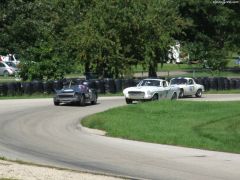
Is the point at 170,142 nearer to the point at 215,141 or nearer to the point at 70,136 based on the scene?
the point at 215,141

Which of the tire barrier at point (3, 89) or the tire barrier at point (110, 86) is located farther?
the tire barrier at point (110, 86)

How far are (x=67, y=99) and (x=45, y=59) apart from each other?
13569 mm

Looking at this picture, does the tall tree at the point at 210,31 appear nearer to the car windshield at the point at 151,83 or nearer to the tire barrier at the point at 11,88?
the tire barrier at the point at 11,88

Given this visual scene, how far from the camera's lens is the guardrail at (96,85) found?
131 ft

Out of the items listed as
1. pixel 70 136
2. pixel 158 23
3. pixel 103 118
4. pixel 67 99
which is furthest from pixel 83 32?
pixel 70 136

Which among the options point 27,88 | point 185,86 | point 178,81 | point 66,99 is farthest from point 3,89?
point 185,86

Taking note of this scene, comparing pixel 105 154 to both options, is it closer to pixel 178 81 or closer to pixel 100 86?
pixel 178 81

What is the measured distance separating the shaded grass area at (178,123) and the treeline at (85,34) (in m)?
18.9

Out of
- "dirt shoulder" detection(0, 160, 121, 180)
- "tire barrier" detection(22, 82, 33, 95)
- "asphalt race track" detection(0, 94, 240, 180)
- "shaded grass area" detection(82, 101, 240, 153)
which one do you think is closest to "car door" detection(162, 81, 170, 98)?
"shaded grass area" detection(82, 101, 240, 153)

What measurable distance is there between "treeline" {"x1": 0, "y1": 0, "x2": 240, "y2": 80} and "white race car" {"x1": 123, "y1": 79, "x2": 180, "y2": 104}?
12.2m

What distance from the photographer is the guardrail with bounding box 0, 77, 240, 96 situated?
40000 millimetres

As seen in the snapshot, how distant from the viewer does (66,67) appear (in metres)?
46.2

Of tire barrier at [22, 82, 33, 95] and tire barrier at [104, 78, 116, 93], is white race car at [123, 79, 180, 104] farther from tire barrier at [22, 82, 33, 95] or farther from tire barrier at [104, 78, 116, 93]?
tire barrier at [22, 82, 33, 95]

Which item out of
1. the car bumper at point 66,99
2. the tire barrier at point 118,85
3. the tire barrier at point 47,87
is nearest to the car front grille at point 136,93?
the car bumper at point 66,99
